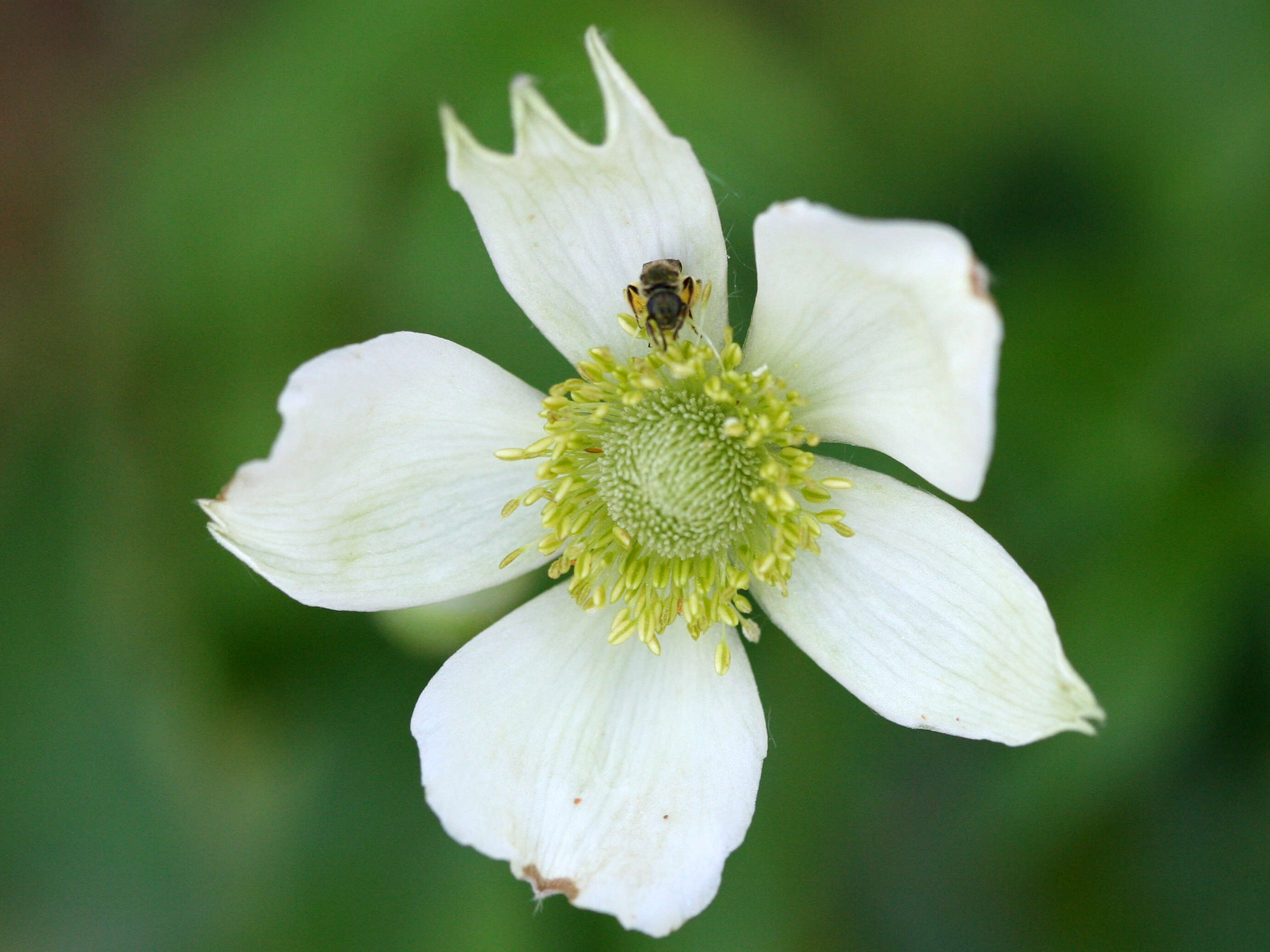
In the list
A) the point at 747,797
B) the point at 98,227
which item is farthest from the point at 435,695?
the point at 98,227

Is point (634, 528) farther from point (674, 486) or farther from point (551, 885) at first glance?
point (551, 885)

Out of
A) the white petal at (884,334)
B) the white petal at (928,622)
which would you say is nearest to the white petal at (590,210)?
the white petal at (884,334)

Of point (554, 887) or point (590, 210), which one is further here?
point (554, 887)

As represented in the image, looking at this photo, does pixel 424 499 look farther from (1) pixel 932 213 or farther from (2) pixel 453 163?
(1) pixel 932 213

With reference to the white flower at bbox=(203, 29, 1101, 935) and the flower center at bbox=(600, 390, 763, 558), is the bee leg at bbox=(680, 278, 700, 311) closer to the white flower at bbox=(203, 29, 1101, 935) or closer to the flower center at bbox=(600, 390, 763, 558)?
the white flower at bbox=(203, 29, 1101, 935)

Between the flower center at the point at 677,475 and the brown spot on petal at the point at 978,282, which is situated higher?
Answer: the brown spot on petal at the point at 978,282

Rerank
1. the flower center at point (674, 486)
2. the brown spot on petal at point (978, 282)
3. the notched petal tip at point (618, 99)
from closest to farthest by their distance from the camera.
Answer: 1. the brown spot on petal at point (978, 282)
2. the notched petal tip at point (618, 99)
3. the flower center at point (674, 486)

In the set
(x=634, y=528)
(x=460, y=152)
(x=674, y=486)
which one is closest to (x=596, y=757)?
(x=634, y=528)

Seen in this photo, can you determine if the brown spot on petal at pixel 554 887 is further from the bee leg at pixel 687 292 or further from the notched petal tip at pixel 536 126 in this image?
the notched petal tip at pixel 536 126
